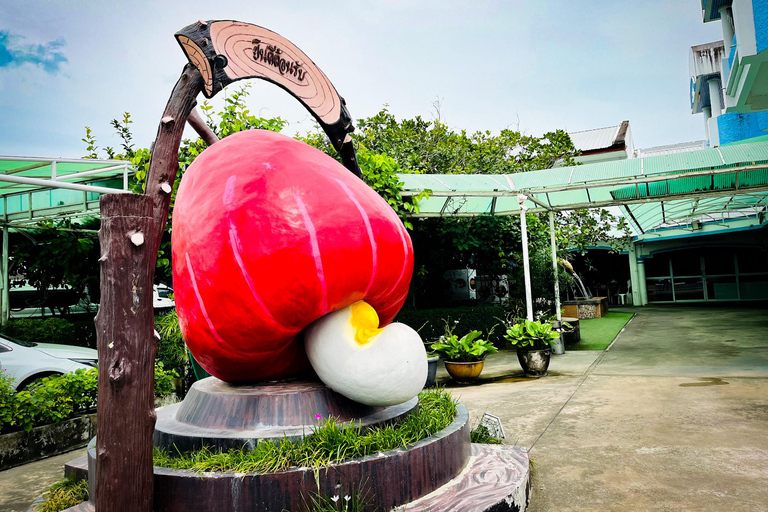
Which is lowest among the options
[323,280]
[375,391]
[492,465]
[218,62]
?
[492,465]

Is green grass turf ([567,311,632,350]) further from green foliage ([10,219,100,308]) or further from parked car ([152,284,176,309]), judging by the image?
parked car ([152,284,176,309])

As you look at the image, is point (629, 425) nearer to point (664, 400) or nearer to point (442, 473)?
point (664, 400)

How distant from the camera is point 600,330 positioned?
14055mm

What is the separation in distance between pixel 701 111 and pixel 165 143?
24680mm

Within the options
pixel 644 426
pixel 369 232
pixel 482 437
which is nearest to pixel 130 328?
pixel 369 232

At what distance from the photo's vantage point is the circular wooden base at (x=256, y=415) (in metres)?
3.08

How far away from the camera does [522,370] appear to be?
8859 mm

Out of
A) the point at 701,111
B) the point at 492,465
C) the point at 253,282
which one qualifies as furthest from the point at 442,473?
the point at 701,111

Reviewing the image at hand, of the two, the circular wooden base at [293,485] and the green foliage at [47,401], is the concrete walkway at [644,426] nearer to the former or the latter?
the circular wooden base at [293,485]

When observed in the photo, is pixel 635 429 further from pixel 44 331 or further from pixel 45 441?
pixel 44 331

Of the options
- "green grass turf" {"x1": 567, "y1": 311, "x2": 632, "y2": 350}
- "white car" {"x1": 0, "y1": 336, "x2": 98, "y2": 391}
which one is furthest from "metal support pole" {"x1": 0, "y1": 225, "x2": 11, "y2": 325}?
"green grass turf" {"x1": 567, "y1": 311, "x2": 632, "y2": 350}

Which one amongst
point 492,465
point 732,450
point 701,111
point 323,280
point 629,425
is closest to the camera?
point 323,280

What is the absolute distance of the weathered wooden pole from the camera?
245cm

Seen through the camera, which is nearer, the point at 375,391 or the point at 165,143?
the point at 165,143
